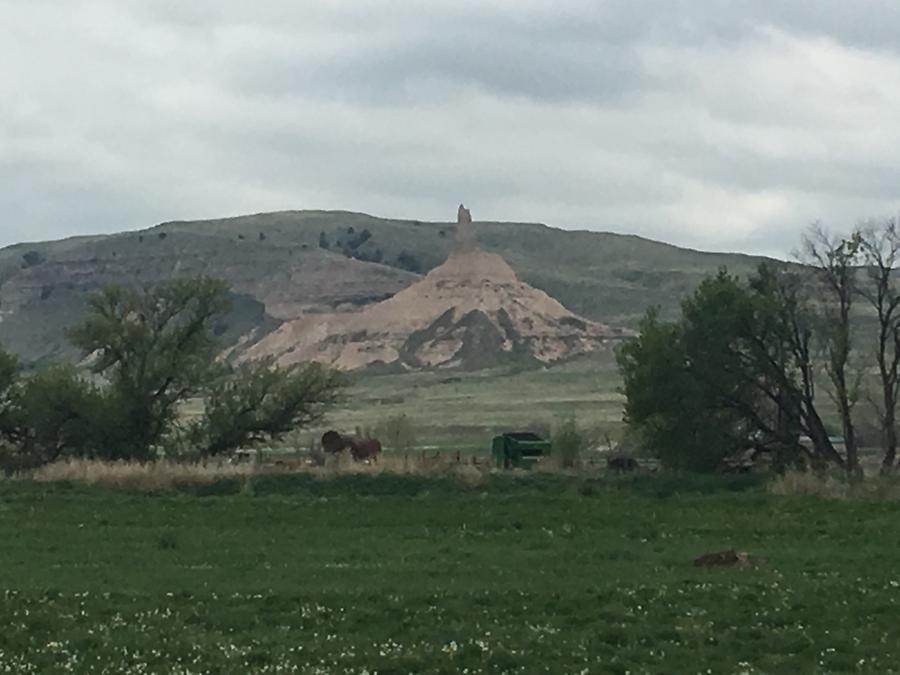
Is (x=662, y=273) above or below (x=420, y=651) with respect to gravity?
above

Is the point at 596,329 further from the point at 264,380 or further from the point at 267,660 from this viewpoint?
the point at 267,660

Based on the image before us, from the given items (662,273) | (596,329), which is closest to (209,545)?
(596,329)

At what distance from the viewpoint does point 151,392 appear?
4569 cm

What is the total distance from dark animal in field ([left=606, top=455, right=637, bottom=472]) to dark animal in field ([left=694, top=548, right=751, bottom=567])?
1633cm

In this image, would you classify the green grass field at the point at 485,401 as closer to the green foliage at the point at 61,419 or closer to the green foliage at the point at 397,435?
the green foliage at the point at 397,435

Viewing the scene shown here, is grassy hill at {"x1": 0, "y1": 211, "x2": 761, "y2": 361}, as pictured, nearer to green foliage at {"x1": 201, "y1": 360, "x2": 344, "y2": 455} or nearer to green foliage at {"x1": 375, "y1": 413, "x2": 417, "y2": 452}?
green foliage at {"x1": 375, "y1": 413, "x2": 417, "y2": 452}

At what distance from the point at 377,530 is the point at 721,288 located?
16.2m

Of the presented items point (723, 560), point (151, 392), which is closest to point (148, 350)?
point (151, 392)

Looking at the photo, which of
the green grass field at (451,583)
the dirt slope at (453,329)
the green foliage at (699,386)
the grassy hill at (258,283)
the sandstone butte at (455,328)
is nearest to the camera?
the green grass field at (451,583)

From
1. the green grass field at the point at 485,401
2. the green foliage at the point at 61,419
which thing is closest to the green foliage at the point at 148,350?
the green foliage at the point at 61,419

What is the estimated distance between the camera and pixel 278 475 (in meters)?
36.3

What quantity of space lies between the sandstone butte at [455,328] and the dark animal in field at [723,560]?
110111 mm

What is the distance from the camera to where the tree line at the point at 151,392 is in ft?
147

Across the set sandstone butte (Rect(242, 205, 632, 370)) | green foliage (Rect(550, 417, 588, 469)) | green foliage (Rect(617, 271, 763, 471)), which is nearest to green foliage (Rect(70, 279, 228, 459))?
green foliage (Rect(550, 417, 588, 469))
